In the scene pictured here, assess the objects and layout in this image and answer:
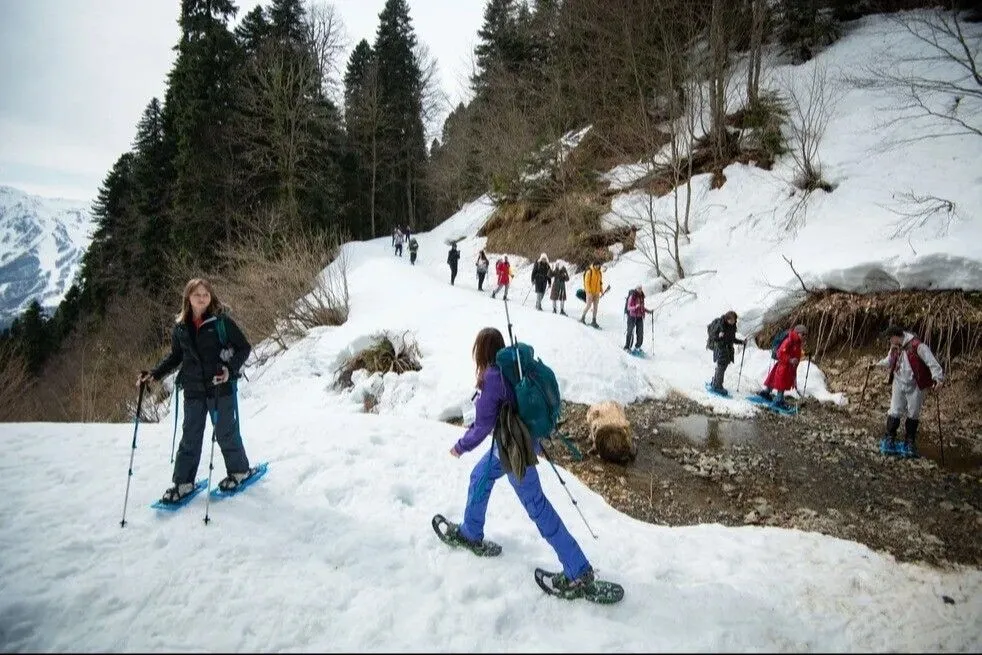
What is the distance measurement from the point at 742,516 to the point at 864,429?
13.6ft

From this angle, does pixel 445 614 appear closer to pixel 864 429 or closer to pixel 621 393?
pixel 621 393

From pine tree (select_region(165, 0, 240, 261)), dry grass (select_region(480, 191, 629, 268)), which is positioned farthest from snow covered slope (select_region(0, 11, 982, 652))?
pine tree (select_region(165, 0, 240, 261))

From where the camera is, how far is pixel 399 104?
34.4m

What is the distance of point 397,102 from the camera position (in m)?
34.2

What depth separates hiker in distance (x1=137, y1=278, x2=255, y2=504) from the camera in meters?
3.80

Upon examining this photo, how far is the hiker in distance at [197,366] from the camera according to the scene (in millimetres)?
3799

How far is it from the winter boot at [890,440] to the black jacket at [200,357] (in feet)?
28.3

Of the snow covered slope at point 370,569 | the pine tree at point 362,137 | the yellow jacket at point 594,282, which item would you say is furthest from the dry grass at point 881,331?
the pine tree at point 362,137

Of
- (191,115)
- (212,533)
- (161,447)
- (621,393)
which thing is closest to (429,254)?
(191,115)

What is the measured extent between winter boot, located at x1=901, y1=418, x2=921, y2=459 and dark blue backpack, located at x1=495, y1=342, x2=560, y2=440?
6592mm

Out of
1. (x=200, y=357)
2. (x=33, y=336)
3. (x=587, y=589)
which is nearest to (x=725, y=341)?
(x=587, y=589)

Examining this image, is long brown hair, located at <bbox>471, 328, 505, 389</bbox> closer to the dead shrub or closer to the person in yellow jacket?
the person in yellow jacket

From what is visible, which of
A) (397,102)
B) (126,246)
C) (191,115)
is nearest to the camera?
(191,115)

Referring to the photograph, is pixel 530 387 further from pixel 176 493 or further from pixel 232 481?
pixel 176 493
